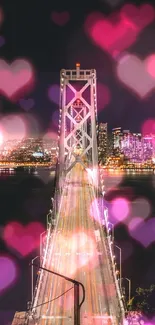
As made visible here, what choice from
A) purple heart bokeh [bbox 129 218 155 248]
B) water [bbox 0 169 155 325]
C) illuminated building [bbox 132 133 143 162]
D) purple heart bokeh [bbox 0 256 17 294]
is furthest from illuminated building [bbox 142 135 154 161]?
purple heart bokeh [bbox 0 256 17 294]

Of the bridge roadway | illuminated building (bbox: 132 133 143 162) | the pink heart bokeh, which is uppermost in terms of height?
illuminated building (bbox: 132 133 143 162)

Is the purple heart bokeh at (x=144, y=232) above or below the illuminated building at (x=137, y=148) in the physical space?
below

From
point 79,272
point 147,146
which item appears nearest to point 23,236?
point 79,272

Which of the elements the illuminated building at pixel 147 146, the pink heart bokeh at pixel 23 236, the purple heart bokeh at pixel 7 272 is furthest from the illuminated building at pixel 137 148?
the purple heart bokeh at pixel 7 272

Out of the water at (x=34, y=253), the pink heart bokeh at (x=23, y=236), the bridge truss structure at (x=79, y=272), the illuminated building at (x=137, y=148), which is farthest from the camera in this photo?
the illuminated building at (x=137, y=148)

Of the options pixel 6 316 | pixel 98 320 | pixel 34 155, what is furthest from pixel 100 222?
pixel 34 155

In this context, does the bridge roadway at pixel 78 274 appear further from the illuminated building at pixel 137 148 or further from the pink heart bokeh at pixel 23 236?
the illuminated building at pixel 137 148

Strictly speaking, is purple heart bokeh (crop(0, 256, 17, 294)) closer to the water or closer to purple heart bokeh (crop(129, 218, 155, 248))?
the water

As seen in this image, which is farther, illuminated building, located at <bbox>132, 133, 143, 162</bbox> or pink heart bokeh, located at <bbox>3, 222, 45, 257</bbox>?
illuminated building, located at <bbox>132, 133, 143, 162</bbox>
